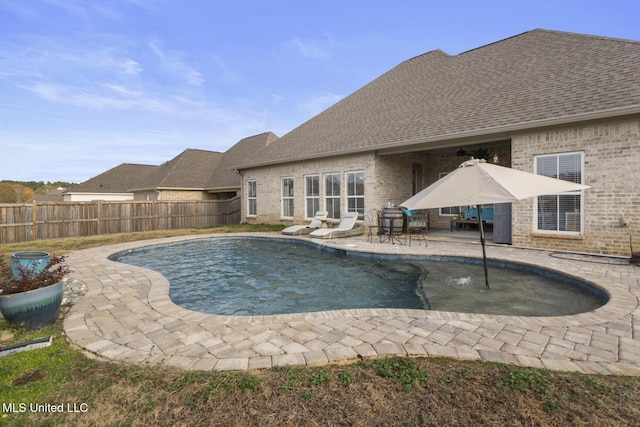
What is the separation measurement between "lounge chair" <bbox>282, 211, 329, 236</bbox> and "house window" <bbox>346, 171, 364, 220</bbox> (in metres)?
1.29

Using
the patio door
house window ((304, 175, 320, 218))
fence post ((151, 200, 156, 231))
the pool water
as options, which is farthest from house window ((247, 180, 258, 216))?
the patio door

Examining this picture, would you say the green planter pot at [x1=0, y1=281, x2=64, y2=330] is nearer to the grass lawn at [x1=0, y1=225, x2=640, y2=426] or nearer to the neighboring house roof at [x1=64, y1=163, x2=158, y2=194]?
the grass lawn at [x1=0, y1=225, x2=640, y2=426]

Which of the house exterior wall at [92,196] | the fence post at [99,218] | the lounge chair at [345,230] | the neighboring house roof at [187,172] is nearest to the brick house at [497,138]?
the lounge chair at [345,230]

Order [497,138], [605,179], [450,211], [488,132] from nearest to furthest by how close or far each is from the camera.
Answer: [605,179], [488,132], [497,138], [450,211]

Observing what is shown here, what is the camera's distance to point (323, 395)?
2316 mm

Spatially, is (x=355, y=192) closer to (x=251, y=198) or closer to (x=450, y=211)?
(x=450, y=211)

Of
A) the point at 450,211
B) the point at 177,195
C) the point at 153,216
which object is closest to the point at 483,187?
the point at 450,211

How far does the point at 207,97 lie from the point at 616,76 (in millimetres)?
18418

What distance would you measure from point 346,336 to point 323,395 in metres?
1.06

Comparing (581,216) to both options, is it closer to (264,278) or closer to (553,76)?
(553,76)

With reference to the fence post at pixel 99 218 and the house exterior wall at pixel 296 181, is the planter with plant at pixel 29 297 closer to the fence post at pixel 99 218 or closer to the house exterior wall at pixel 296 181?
the house exterior wall at pixel 296 181

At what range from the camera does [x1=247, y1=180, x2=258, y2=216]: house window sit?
17984 millimetres

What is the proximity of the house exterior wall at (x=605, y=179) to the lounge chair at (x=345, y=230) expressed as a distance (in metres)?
6.02

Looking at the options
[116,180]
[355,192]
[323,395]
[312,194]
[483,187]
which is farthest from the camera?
[116,180]
